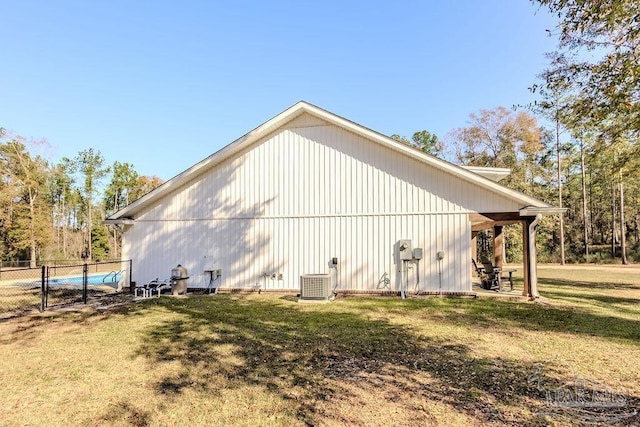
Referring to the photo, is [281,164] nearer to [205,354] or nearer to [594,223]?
[205,354]

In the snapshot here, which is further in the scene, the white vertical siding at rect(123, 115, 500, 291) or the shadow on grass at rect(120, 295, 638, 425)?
the white vertical siding at rect(123, 115, 500, 291)

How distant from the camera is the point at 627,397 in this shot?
338 centimetres

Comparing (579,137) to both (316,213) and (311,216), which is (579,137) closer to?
(316,213)

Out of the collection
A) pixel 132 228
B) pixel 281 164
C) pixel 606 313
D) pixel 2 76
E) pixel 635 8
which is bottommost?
pixel 606 313

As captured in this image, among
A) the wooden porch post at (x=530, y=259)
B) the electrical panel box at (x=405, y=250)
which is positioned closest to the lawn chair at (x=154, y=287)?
the electrical panel box at (x=405, y=250)

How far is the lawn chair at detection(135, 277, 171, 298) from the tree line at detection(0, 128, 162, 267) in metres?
13.2

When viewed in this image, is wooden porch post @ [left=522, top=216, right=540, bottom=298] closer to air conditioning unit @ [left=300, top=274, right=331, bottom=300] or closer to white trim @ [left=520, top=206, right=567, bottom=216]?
white trim @ [left=520, top=206, right=567, bottom=216]

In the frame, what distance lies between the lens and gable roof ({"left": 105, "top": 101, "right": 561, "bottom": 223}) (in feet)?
31.1

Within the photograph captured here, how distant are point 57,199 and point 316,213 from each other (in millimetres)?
35897

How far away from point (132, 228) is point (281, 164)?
5.98 m

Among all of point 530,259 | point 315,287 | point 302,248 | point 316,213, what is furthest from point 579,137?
point 315,287

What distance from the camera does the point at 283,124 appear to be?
11.3m

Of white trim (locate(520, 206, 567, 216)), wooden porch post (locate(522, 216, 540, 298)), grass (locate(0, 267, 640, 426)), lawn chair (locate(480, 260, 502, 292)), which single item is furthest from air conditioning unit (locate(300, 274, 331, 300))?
white trim (locate(520, 206, 567, 216))

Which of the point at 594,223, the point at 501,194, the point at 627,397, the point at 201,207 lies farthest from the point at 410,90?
the point at 594,223
